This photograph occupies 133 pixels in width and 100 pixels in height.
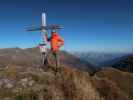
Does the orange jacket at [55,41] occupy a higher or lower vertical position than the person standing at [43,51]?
higher

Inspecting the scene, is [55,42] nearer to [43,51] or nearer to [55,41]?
[55,41]

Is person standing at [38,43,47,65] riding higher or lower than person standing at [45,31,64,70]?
lower

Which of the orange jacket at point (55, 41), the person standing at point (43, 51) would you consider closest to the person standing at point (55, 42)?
the orange jacket at point (55, 41)

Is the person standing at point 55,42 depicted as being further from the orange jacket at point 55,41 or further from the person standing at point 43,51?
the person standing at point 43,51

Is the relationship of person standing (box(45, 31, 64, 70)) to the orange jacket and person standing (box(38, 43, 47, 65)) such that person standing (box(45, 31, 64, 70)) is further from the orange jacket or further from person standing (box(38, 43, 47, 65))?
person standing (box(38, 43, 47, 65))

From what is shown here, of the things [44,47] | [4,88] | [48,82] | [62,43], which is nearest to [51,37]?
[62,43]

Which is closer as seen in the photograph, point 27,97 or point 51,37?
point 27,97

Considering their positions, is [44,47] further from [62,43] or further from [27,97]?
[27,97]

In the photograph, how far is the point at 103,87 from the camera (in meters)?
20.2

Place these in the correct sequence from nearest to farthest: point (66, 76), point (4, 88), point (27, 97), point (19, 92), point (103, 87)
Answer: point (27, 97)
point (19, 92)
point (4, 88)
point (66, 76)
point (103, 87)

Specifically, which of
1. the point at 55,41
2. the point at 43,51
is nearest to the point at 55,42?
the point at 55,41

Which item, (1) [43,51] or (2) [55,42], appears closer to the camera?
(2) [55,42]

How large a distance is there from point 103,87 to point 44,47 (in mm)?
8186

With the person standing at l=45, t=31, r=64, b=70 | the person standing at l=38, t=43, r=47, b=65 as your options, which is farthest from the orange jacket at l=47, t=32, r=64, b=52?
the person standing at l=38, t=43, r=47, b=65
